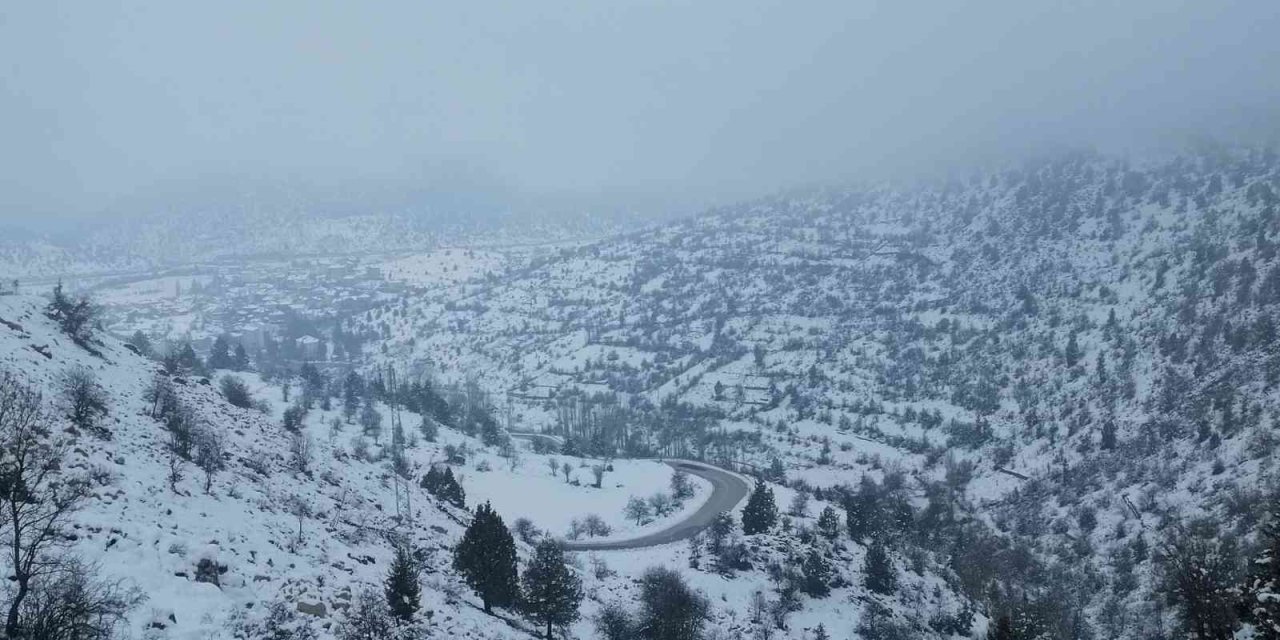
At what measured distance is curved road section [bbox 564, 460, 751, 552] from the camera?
283ft

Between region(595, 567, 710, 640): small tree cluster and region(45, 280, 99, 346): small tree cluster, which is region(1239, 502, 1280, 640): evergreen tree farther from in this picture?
region(45, 280, 99, 346): small tree cluster

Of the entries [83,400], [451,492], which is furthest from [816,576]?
[83,400]

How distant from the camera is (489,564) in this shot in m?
47.6

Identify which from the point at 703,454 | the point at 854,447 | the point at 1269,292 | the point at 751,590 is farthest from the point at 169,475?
the point at 1269,292

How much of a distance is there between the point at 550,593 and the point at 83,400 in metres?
31.1

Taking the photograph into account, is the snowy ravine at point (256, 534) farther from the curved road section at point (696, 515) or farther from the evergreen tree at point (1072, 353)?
the evergreen tree at point (1072, 353)

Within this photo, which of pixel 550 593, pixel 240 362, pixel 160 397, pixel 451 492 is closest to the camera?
pixel 550 593

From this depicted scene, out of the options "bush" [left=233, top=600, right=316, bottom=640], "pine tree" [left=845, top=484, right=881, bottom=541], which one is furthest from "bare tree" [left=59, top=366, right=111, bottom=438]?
"pine tree" [left=845, top=484, right=881, bottom=541]

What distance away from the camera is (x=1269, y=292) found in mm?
137750

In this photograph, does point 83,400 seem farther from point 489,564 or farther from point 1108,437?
point 1108,437

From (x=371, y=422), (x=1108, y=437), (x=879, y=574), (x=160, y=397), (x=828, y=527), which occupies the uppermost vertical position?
(x=160, y=397)

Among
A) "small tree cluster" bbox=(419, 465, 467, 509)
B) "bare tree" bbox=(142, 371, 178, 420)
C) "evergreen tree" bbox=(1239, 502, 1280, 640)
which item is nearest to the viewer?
"evergreen tree" bbox=(1239, 502, 1280, 640)

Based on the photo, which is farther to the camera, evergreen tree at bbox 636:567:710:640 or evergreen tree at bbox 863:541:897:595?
evergreen tree at bbox 863:541:897:595

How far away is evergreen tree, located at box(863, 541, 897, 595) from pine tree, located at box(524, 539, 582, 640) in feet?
124
